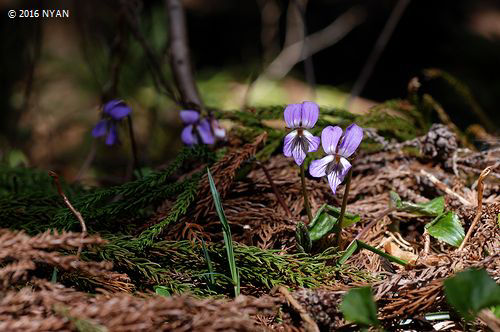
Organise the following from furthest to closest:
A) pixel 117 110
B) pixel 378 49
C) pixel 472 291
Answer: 1. pixel 378 49
2. pixel 117 110
3. pixel 472 291

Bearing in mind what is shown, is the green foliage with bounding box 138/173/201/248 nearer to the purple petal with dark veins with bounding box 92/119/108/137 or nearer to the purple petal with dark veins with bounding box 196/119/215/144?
the purple petal with dark veins with bounding box 196/119/215/144

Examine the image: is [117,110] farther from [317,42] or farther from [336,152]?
[317,42]

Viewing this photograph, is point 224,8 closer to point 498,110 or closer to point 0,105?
point 0,105

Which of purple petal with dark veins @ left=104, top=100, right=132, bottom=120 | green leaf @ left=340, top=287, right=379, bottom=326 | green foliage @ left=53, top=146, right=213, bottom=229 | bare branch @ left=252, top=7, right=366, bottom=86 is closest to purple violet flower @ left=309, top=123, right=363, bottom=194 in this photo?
green leaf @ left=340, top=287, right=379, bottom=326

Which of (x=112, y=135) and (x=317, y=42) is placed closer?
(x=112, y=135)

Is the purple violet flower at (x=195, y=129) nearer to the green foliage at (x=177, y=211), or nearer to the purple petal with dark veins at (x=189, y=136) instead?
the purple petal with dark veins at (x=189, y=136)

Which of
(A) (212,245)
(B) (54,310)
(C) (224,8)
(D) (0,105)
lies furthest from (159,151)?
(B) (54,310)

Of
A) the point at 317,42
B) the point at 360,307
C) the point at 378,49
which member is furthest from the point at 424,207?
the point at 317,42

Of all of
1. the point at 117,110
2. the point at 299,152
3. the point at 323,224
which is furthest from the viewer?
the point at 117,110
